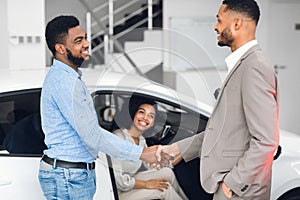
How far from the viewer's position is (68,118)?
7.28 feet

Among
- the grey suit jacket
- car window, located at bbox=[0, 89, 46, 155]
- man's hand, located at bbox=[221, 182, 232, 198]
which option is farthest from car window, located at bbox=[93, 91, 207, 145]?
man's hand, located at bbox=[221, 182, 232, 198]

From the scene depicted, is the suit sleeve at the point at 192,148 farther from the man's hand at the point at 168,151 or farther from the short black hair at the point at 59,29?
the short black hair at the point at 59,29

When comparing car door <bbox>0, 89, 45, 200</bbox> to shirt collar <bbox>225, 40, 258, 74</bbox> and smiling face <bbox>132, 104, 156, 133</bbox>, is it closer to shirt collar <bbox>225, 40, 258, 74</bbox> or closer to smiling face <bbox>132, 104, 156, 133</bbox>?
smiling face <bbox>132, 104, 156, 133</bbox>

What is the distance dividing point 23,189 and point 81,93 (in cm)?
65

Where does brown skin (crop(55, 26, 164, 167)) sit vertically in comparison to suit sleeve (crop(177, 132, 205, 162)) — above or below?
above

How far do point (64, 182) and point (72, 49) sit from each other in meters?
0.60

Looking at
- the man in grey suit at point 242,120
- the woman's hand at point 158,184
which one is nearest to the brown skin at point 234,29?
the man in grey suit at point 242,120

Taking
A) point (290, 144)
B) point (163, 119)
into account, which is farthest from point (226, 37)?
point (163, 119)

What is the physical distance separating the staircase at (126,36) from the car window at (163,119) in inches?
98.1

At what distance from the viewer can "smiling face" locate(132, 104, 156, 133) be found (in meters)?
2.94

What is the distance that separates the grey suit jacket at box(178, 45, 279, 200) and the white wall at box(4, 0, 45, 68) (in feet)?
11.8

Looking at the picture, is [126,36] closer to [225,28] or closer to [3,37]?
[3,37]

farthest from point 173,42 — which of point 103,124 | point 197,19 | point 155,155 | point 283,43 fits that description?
point 155,155

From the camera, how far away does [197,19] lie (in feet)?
22.9
